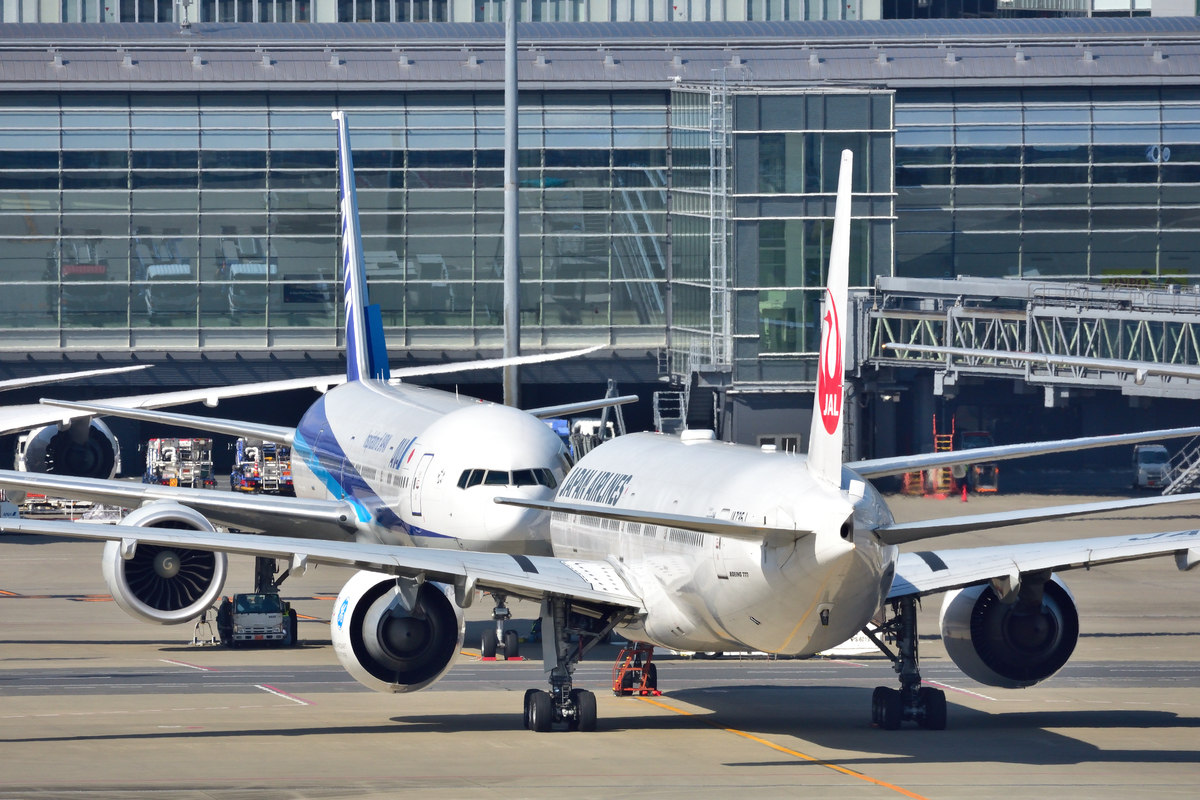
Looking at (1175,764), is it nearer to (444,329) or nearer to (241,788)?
(241,788)

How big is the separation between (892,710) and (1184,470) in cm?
6336

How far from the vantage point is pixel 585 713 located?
25797 millimetres

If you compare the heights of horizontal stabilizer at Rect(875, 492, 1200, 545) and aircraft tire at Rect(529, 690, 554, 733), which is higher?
horizontal stabilizer at Rect(875, 492, 1200, 545)

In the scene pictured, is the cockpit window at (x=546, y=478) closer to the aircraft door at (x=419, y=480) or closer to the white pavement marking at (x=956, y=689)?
the aircraft door at (x=419, y=480)

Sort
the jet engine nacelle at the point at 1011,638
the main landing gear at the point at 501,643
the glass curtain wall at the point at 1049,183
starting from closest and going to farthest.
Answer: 1. the jet engine nacelle at the point at 1011,638
2. the main landing gear at the point at 501,643
3. the glass curtain wall at the point at 1049,183

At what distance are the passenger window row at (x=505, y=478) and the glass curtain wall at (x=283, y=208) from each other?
49471 millimetres

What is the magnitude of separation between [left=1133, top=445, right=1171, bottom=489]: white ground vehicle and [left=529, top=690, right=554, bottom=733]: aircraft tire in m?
61.1

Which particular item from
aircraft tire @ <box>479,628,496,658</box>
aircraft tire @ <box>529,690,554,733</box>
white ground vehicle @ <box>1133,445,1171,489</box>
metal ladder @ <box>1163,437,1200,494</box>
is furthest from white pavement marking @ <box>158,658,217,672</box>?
white ground vehicle @ <box>1133,445,1171,489</box>

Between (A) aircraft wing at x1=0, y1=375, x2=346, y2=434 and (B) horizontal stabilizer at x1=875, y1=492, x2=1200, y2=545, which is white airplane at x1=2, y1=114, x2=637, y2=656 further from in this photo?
(B) horizontal stabilizer at x1=875, y1=492, x2=1200, y2=545

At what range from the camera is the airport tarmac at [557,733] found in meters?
21.8

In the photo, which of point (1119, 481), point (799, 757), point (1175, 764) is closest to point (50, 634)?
point (799, 757)

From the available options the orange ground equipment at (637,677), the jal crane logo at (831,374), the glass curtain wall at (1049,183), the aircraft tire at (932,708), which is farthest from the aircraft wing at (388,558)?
the glass curtain wall at (1049,183)

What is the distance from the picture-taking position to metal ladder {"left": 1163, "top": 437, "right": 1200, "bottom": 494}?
7838 cm

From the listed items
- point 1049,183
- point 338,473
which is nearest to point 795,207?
point 1049,183
